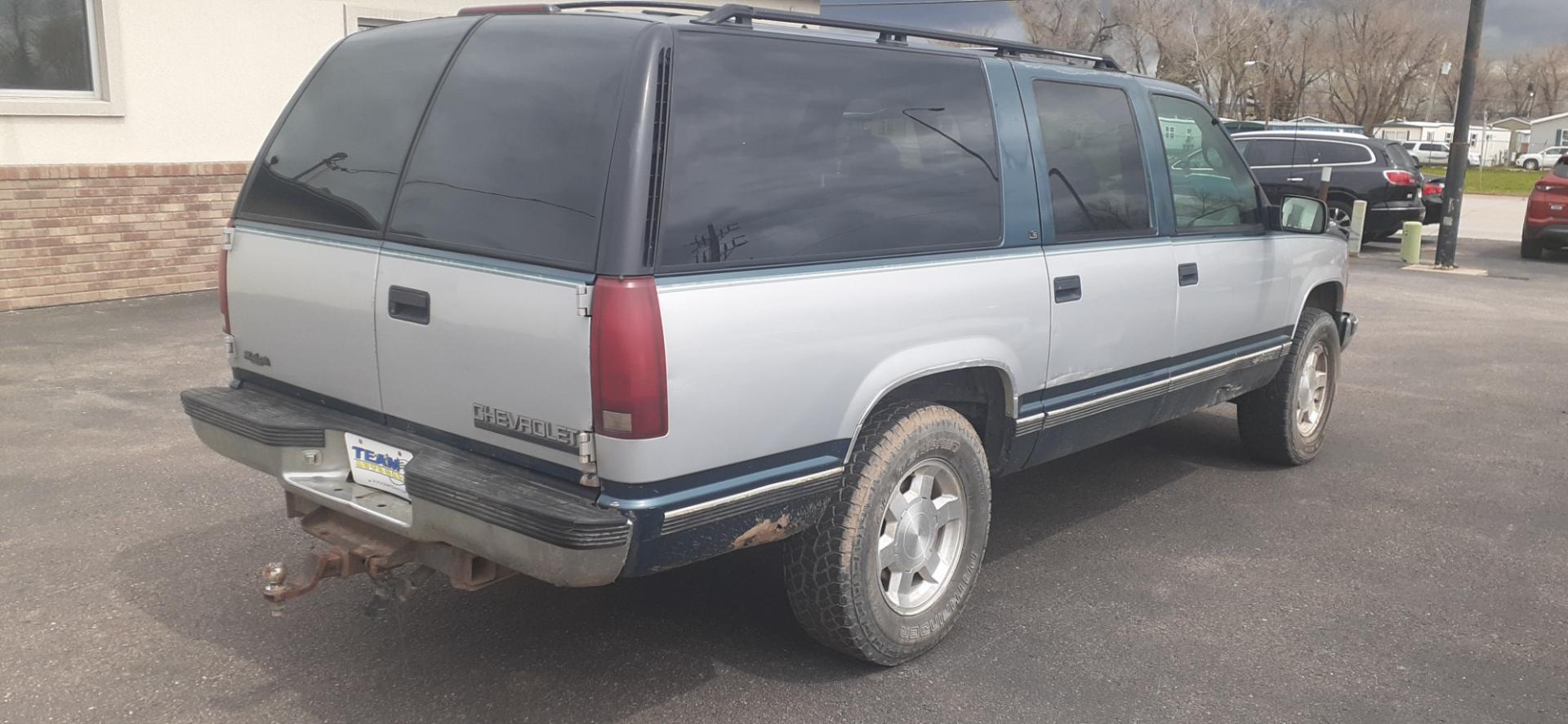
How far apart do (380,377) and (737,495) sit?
43.2 inches

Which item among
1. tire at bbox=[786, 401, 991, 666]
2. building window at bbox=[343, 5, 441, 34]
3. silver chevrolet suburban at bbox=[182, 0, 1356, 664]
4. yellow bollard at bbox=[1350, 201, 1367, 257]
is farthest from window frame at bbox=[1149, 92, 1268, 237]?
yellow bollard at bbox=[1350, 201, 1367, 257]

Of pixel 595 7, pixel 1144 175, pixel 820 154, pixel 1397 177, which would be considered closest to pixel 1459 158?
pixel 1397 177

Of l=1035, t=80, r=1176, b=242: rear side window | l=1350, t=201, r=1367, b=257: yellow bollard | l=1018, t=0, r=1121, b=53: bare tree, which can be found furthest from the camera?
l=1018, t=0, r=1121, b=53: bare tree

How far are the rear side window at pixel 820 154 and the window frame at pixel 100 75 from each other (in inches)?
343

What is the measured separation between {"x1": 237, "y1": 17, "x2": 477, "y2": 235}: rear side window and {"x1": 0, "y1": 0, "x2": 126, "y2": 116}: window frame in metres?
7.35

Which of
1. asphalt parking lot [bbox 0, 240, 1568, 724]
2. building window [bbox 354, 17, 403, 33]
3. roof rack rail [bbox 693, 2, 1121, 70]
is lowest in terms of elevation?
asphalt parking lot [bbox 0, 240, 1568, 724]

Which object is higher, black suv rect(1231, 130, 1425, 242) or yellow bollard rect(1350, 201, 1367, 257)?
black suv rect(1231, 130, 1425, 242)

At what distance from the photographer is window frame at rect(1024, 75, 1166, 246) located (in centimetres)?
427

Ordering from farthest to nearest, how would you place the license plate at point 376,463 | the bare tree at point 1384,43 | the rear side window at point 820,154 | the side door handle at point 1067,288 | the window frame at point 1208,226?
the bare tree at point 1384,43 < the window frame at point 1208,226 < the side door handle at point 1067,288 < the license plate at point 376,463 < the rear side window at point 820,154

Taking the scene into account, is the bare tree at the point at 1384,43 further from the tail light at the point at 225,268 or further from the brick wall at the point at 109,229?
the tail light at the point at 225,268

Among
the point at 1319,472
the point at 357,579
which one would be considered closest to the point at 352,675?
the point at 357,579

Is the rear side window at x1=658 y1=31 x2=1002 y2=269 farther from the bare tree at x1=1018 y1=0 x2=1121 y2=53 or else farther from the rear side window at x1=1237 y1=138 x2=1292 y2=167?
the bare tree at x1=1018 y1=0 x2=1121 y2=53

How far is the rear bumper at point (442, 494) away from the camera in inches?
117

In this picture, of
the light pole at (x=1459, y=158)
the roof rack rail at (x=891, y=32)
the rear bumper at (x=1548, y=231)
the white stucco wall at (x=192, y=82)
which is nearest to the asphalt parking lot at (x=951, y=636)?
the roof rack rail at (x=891, y=32)
